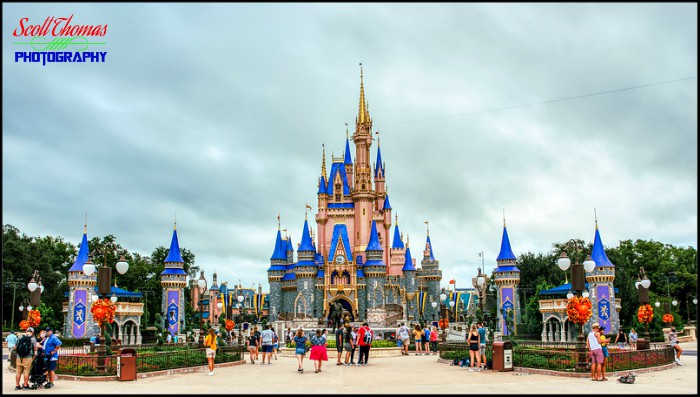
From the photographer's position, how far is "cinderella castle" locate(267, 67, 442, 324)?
64250mm

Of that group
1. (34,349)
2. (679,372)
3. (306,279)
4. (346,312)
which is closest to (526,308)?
(346,312)

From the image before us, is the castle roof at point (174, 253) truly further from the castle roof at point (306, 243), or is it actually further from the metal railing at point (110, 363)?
the metal railing at point (110, 363)

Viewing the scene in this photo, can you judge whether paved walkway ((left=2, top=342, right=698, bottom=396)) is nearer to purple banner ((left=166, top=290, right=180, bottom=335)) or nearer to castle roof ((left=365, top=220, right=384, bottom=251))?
purple banner ((left=166, top=290, right=180, bottom=335))

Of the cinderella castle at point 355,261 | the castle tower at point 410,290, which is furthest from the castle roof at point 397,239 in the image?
the castle tower at point 410,290

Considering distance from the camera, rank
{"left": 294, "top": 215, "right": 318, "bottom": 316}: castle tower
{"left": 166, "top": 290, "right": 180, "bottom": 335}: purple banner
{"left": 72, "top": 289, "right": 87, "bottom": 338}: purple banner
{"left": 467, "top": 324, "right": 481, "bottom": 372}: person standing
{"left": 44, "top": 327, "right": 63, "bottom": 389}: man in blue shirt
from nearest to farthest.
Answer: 1. {"left": 44, "top": 327, "right": 63, "bottom": 389}: man in blue shirt
2. {"left": 467, "top": 324, "right": 481, "bottom": 372}: person standing
3. {"left": 72, "top": 289, "right": 87, "bottom": 338}: purple banner
4. {"left": 166, "top": 290, "right": 180, "bottom": 335}: purple banner
5. {"left": 294, "top": 215, "right": 318, "bottom": 316}: castle tower

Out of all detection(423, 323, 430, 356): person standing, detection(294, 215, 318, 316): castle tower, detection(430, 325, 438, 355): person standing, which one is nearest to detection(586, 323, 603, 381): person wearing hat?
detection(423, 323, 430, 356): person standing

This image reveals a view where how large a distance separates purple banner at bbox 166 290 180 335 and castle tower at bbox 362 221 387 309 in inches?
761

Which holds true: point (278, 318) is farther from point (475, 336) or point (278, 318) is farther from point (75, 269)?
point (475, 336)

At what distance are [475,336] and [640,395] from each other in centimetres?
724

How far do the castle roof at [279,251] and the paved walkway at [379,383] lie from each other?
A: 4774cm

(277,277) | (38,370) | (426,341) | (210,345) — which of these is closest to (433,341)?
(426,341)

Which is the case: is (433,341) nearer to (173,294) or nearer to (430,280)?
(173,294)

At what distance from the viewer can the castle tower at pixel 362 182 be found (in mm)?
71125

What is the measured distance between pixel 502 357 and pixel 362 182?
5340cm
